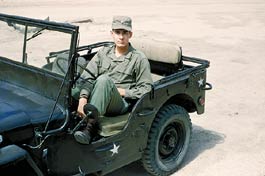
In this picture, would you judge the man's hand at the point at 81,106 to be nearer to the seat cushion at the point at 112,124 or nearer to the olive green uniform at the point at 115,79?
the olive green uniform at the point at 115,79

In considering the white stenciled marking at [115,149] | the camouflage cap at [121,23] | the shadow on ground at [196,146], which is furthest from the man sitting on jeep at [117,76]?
the shadow on ground at [196,146]

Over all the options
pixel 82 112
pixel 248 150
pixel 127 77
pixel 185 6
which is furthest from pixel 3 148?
pixel 185 6

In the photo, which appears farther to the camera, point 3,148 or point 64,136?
point 64,136

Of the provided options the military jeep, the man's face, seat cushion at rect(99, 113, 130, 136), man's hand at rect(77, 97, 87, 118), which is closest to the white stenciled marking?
the military jeep

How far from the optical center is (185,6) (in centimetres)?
1870

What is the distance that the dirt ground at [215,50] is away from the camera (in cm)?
496

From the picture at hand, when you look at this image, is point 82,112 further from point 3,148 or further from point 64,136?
point 3,148

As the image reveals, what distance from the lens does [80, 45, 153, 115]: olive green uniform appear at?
12.1ft

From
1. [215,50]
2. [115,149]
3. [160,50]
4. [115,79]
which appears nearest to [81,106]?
[115,149]

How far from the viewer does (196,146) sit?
207 inches

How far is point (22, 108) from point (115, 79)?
1148 millimetres

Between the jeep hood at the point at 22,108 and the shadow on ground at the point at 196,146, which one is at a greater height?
the jeep hood at the point at 22,108

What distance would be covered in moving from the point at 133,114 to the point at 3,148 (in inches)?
48.1

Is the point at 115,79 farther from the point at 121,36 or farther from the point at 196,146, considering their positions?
the point at 196,146
